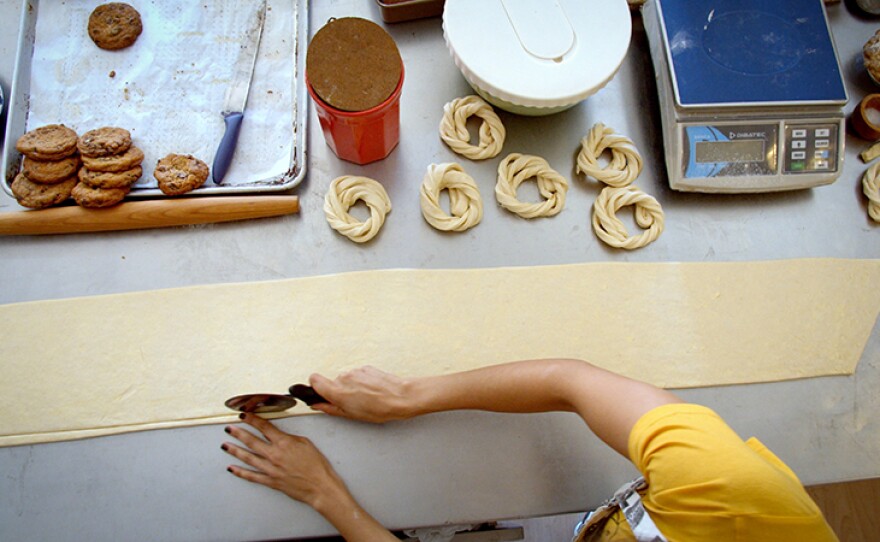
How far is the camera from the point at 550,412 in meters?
1.12

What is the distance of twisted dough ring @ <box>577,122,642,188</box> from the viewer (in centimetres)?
123

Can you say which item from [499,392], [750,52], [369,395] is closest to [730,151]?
[750,52]

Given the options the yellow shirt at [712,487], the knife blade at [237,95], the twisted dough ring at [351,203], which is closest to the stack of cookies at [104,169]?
the knife blade at [237,95]

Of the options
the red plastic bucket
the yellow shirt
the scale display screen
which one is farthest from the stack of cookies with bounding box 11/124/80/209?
the scale display screen

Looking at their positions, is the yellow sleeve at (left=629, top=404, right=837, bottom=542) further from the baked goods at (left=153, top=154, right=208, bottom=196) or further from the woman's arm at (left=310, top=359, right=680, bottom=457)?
the baked goods at (left=153, top=154, right=208, bottom=196)

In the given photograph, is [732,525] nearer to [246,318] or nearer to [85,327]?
[246,318]

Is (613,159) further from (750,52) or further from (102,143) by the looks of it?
(102,143)

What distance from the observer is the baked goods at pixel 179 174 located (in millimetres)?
1146

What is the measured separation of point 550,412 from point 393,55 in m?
0.74

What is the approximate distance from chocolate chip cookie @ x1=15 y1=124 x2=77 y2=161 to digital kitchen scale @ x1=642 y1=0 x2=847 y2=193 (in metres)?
1.25

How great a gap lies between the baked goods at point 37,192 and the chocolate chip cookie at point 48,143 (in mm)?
53

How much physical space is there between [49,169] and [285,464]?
2.49 feet

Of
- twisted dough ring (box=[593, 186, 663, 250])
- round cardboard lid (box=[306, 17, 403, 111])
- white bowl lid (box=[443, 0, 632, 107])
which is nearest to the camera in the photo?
round cardboard lid (box=[306, 17, 403, 111])

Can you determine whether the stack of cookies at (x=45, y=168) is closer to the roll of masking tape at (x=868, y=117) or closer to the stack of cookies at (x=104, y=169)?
the stack of cookies at (x=104, y=169)
